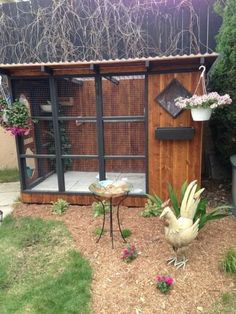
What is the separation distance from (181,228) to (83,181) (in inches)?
84.6

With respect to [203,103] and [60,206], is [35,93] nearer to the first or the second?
[60,206]

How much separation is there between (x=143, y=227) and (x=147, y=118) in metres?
1.33

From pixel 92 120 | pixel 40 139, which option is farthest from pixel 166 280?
pixel 40 139

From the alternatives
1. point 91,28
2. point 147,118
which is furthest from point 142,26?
point 147,118

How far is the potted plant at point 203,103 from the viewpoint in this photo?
10.6 ft

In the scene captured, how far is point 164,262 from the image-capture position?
279 cm

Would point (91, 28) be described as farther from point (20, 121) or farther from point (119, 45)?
point (20, 121)

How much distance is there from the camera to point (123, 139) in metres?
4.21

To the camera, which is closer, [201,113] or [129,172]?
[201,113]

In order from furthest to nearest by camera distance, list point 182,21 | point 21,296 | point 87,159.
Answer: point 182,21
point 87,159
point 21,296

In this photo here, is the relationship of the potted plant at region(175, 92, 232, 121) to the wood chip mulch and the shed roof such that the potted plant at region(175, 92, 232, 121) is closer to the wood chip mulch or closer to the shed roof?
the shed roof

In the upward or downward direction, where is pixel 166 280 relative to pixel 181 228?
downward

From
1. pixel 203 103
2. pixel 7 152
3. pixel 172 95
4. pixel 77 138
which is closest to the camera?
pixel 203 103

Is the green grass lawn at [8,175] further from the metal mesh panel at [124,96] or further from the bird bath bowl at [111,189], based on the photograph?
the bird bath bowl at [111,189]
